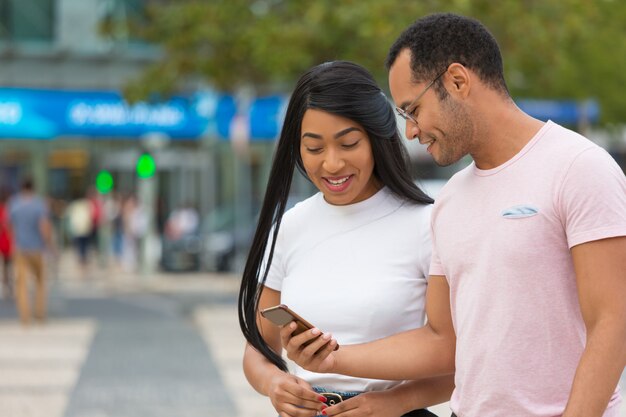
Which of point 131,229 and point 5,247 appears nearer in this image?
point 5,247

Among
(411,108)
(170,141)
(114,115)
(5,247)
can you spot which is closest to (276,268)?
(411,108)

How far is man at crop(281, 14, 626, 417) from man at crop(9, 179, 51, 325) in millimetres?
13722

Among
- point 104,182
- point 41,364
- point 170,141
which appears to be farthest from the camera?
point 170,141

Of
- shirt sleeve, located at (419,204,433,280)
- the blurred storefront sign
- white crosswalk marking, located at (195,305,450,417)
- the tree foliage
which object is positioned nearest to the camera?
shirt sleeve, located at (419,204,433,280)

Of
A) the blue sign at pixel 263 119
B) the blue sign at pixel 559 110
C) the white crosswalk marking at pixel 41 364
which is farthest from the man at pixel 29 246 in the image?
the blue sign at pixel 559 110

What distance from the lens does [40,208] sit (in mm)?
16469

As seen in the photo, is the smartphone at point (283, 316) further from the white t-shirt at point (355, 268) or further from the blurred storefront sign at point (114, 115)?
the blurred storefront sign at point (114, 115)

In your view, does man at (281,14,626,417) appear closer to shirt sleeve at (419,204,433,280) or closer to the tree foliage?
shirt sleeve at (419,204,433,280)

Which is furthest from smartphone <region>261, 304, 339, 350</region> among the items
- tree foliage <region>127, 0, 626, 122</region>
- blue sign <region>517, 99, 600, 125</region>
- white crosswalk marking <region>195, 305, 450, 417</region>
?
blue sign <region>517, 99, 600, 125</region>

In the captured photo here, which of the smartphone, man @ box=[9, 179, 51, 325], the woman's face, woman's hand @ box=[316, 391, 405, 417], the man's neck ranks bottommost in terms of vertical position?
man @ box=[9, 179, 51, 325]

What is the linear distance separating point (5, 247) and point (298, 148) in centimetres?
1760

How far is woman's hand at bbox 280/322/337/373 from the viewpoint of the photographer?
2.86 metres

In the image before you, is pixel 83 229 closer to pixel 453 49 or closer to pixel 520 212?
pixel 453 49

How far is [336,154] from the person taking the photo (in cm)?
314
